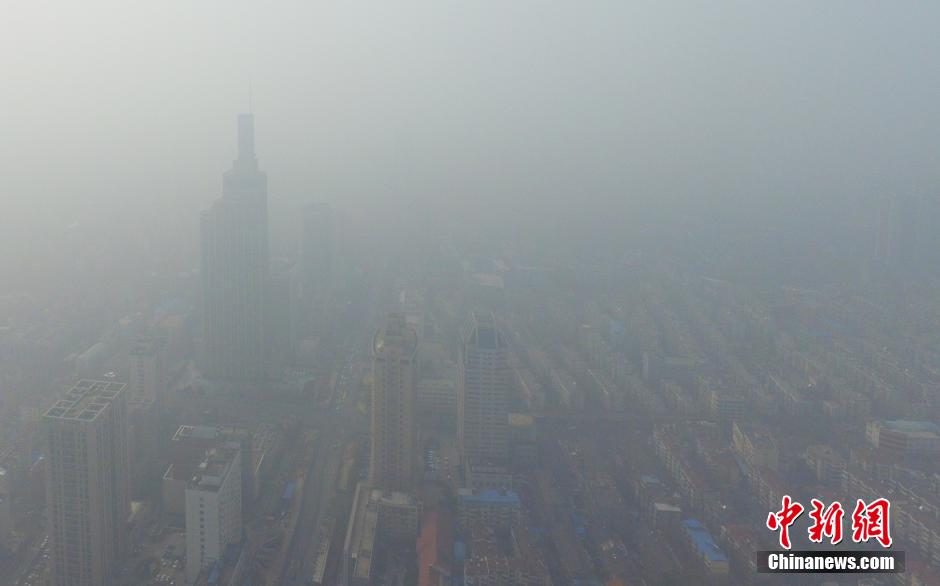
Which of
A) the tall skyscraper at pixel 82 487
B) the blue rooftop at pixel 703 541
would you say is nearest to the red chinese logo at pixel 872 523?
the blue rooftop at pixel 703 541

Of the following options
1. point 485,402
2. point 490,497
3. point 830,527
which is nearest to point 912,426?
point 830,527

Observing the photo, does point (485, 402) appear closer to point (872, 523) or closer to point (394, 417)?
point (394, 417)

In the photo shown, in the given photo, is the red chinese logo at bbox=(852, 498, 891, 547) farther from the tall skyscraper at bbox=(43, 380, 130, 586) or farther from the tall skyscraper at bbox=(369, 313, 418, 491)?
the tall skyscraper at bbox=(43, 380, 130, 586)

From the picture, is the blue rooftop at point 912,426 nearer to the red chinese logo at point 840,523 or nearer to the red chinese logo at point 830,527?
the red chinese logo at point 840,523

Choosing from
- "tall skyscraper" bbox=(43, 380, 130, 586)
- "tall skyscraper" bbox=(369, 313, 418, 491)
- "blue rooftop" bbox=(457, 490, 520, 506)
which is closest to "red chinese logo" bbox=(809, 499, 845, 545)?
"blue rooftop" bbox=(457, 490, 520, 506)

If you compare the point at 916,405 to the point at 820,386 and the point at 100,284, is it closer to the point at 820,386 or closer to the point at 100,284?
the point at 820,386

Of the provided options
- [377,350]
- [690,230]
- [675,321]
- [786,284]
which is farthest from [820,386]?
[377,350]

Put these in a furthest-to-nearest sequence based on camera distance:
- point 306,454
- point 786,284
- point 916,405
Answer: point 786,284, point 916,405, point 306,454
